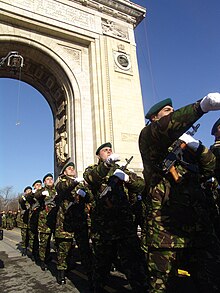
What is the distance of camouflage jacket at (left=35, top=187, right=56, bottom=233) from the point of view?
543 cm

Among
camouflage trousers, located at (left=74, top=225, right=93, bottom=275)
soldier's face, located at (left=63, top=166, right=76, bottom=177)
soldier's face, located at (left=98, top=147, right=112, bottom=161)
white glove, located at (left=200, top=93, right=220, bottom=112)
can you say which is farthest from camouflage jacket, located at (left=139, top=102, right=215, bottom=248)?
soldier's face, located at (left=63, top=166, right=76, bottom=177)

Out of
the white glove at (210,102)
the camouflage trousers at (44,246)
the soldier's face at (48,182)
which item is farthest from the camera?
the soldier's face at (48,182)

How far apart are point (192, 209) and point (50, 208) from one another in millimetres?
4110

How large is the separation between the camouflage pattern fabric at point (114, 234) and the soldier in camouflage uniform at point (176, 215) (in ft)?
2.62

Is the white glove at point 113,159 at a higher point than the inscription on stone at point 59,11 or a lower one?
lower

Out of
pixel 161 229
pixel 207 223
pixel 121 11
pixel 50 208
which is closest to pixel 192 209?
pixel 207 223

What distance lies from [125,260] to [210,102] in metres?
1.93

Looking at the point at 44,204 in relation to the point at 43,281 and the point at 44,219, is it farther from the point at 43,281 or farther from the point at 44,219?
the point at 43,281

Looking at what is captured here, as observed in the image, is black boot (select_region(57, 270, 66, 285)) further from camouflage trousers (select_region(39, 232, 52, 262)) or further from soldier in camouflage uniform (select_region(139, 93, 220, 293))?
soldier in camouflage uniform (select_region(139, 93, 220, 293))

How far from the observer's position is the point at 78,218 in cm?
408

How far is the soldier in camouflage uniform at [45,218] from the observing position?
5.30 meters

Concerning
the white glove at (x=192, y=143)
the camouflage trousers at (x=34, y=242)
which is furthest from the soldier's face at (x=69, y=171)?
the camouflage trousers at (x=34, y=242)

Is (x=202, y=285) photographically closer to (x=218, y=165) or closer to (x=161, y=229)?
(x=161, y=229)

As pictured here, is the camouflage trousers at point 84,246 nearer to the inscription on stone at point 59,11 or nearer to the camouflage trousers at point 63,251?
the camouflage trousers at point 63,251
